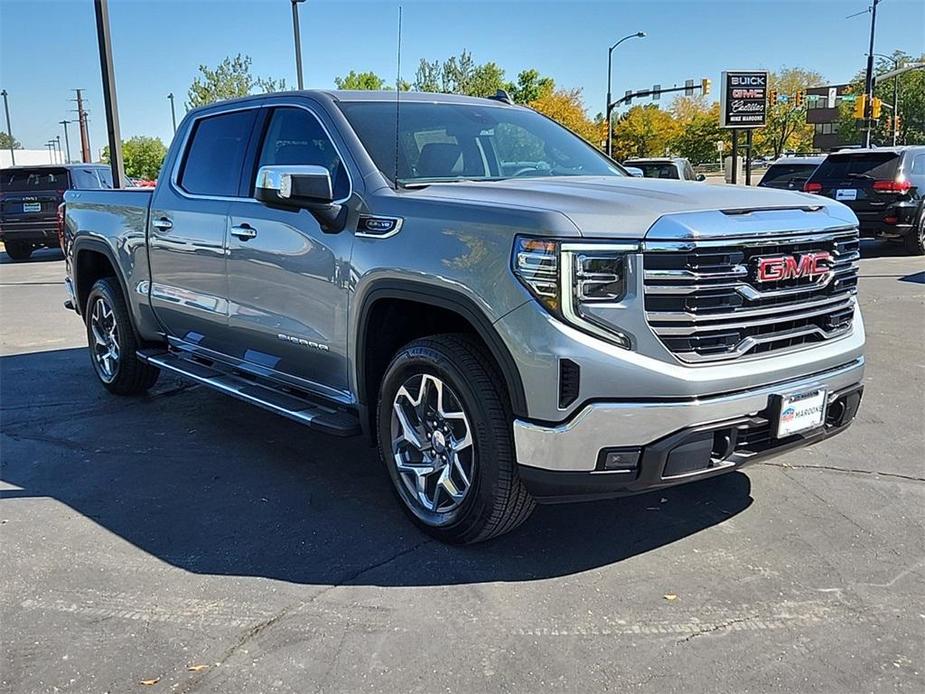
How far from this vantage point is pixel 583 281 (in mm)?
3119

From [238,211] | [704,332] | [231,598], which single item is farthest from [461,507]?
[238,211]

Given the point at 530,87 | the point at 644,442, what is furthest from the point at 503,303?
the point at 530,87

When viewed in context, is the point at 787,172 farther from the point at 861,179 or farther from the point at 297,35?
the point at 297,35

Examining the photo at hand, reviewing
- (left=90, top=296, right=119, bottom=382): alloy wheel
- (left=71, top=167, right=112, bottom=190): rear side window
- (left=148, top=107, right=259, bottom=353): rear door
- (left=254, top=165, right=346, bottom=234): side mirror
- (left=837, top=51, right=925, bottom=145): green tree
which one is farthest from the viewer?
(left=837, top=51, right=925, bottom=145): green tree

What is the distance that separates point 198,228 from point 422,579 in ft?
8.99

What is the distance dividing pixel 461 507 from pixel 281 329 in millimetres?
1552

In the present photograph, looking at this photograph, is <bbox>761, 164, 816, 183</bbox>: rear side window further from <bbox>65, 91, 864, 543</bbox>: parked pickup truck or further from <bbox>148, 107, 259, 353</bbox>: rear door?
<bbox>148, 107, 259, 353</bbox>: rear door

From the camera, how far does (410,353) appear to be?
12.2ft

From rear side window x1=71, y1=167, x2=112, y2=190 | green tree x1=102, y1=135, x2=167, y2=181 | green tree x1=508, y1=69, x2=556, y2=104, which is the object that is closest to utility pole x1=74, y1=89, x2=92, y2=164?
green tree x1=102, y1=135, x2=167, y2=181

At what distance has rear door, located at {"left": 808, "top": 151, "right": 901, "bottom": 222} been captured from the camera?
561 inches

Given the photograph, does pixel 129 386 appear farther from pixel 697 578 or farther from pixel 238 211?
pixel 697 578

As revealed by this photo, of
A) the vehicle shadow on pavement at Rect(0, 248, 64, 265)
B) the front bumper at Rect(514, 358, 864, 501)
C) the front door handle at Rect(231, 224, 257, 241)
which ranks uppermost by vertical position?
the front door handle at Rect(231, 224, 257, 241)

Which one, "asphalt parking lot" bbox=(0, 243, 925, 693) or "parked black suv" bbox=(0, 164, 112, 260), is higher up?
"parked black suv" bbox=(0, 164, 112, 260)

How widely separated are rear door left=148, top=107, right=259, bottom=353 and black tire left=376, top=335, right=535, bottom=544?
179cm
